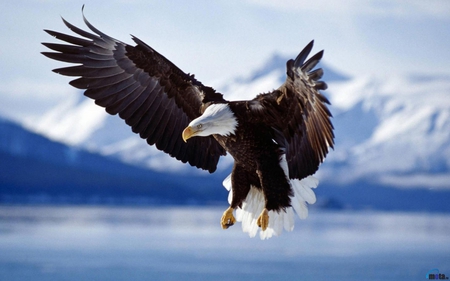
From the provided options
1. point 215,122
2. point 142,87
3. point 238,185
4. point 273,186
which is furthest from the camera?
point 142,87

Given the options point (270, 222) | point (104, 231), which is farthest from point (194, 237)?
point (270, 222)

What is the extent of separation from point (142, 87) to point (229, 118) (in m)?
0.86

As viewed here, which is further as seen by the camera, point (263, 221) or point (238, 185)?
point (238, 185)

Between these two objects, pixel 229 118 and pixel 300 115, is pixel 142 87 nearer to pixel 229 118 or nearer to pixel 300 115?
pixel 229 118

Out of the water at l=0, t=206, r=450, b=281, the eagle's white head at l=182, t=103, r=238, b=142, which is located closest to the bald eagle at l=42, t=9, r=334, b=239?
the eagle's white head at l=182, t=103, r=238, b=142

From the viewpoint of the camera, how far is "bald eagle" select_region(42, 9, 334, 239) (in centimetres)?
470

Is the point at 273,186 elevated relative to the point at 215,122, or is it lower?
lower

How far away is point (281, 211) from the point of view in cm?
529

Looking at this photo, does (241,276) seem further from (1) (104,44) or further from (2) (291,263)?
(1) (104,44)

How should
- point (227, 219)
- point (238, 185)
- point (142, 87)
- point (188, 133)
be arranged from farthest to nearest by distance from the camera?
point (142, 87) < point (238, 185) < point (227, 219) < point (188, 133)

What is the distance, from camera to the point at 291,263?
20.6m

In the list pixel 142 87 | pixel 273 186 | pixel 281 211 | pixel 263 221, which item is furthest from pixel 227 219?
pixel 142 87

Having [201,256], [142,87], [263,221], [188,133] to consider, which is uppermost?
[201,256]

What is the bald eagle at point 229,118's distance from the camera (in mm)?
4699
